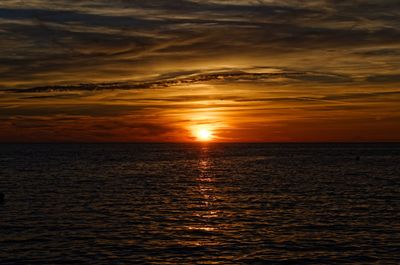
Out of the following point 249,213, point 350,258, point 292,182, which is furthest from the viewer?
point 292,182

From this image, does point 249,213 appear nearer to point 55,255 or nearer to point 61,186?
point 55,255

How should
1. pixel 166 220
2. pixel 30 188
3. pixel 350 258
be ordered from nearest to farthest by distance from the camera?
pixel 350 258, pixel 166 220, pixel 30 188

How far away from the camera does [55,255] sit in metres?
32.7

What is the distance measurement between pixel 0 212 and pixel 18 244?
16072 mm

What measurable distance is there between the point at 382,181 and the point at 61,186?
50557 millimetres

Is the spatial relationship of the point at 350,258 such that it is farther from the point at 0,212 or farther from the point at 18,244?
the point at 0,212

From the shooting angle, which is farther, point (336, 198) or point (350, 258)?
point (336, 198)

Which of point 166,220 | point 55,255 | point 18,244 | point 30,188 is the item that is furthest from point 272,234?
point 30,188

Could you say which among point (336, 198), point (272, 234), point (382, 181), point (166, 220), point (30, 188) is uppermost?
point (382, 181)

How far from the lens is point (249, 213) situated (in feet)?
161

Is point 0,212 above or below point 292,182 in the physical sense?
below

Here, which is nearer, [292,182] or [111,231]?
[111,231]

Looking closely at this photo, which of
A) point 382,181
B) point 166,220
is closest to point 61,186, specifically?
point 166,220

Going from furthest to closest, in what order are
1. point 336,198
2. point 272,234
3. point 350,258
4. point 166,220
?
point 336,198, point 166,220, point 272,234, point 350,258
